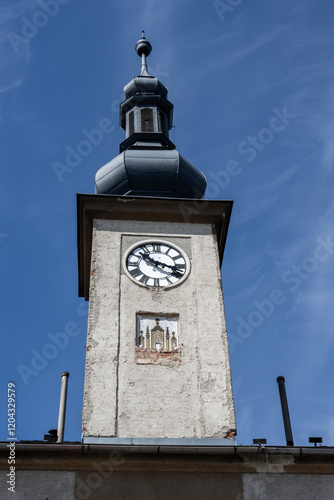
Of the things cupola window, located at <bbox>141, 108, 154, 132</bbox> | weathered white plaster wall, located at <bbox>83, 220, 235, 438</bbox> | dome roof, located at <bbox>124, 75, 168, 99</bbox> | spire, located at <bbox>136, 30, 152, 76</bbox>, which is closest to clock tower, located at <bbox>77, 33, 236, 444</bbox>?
weathered white plaster wall, located at <bbox>83, 220, 235, 438</bbox>

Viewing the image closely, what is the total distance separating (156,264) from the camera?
612 inches

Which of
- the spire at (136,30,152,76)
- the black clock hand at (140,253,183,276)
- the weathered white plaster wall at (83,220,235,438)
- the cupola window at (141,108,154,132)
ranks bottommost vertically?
the weathered white plaster wall at (83,220,235,438)

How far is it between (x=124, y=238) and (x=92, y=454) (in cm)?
549

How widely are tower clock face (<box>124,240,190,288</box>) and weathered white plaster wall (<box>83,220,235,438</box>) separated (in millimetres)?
141

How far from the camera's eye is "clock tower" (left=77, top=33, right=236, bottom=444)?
1312 centimetres

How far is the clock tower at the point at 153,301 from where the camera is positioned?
43.1 ft

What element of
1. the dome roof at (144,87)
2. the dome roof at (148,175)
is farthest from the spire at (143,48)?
the dome roof at (148,175)

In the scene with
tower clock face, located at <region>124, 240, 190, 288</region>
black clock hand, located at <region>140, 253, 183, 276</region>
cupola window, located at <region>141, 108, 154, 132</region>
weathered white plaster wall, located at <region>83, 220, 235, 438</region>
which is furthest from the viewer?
cupola window, located at <region>141, 108, 154, 132</region>

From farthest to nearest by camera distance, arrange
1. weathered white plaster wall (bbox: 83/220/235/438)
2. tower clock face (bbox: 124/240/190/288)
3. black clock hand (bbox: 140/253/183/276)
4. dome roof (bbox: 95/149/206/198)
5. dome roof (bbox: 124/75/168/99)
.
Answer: dome roof (bbox: 124/75/168/99), dome roof (bbox: 95/149/206/198), black clock hand (bbox: 140/253/183/276), tower clock face (bbox: 124/240/190/288), weathered white plaster wall (bbox: 83/220/235/438)

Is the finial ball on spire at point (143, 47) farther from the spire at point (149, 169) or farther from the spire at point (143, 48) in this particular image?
the spire at point (149, 169)

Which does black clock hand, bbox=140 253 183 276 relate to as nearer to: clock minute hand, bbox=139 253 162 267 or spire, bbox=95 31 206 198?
clock minute hand, bbox=139 253 162 267

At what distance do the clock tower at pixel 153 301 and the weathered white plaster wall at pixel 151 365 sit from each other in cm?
2

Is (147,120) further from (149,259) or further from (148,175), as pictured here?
(149,259)

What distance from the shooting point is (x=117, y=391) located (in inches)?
526
